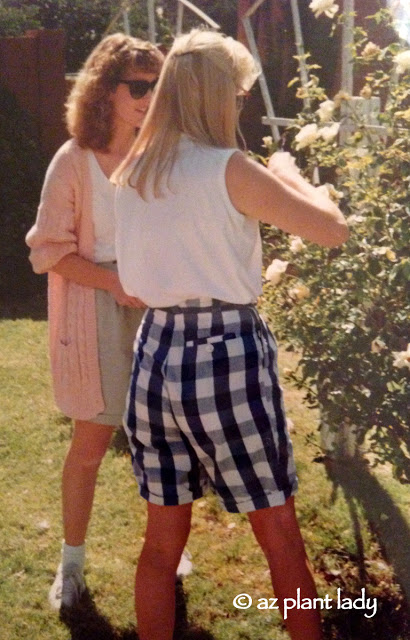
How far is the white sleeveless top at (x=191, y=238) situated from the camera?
1902mm

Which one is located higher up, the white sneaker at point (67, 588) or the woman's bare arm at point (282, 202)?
the woman's bare arm at point (282, 202)

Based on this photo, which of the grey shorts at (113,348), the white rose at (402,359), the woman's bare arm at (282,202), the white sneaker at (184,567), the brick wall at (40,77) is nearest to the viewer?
the woman's bare arm at (282,202)

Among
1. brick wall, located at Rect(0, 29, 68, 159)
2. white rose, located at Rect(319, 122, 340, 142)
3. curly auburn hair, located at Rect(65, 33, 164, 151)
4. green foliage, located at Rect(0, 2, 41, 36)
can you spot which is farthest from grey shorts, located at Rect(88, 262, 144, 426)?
green foliage, located at Rect(0, 2, 41, 36)

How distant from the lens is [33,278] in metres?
7.13

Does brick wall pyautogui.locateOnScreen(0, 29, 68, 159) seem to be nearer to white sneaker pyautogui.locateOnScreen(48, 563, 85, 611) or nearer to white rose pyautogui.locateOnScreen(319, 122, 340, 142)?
white rose pyautogui.locateOnScreen(319, 122, 340, 142)

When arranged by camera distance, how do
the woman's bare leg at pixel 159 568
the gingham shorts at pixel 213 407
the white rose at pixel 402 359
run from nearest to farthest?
1. the gingham shorts at pixel 213 407
2. the woman's bare leg at pixel 159 568
3. the white rose at pixel 402 359

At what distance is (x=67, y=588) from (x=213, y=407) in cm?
124

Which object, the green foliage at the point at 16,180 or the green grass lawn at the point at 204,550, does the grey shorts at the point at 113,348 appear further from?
the green foliage at the point at 16,180

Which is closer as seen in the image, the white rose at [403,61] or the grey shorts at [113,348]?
the white rose at [403,61]

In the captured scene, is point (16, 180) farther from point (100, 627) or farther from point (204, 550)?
point (100, 627)

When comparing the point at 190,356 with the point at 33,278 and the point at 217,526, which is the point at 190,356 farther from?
the point at 33,278

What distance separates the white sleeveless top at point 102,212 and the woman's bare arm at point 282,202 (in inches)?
29.3

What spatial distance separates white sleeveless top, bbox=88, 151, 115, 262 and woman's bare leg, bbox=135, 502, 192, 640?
822 millimetres

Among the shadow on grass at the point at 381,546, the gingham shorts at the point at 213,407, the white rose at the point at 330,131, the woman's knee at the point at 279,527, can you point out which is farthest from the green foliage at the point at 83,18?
the woman's knee at the point at 279,527
